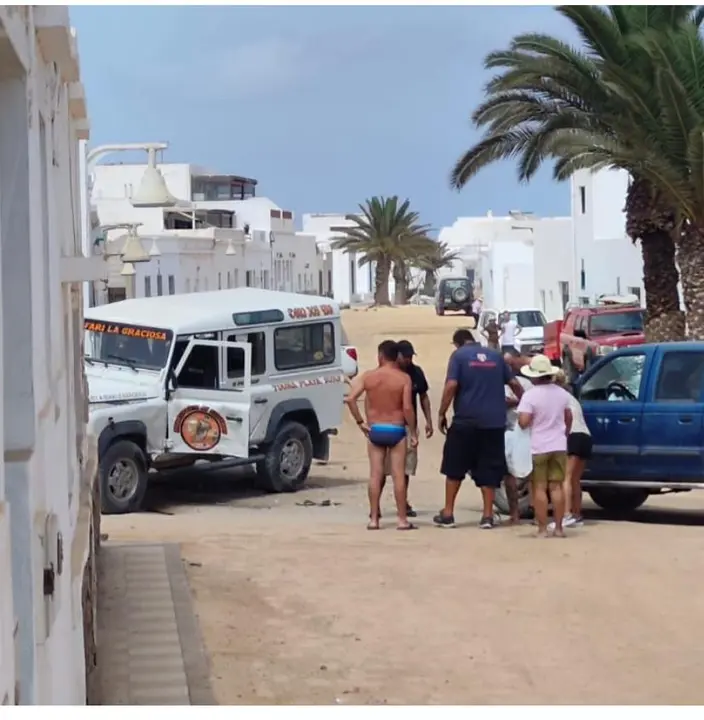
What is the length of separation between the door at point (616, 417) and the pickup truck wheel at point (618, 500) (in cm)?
101

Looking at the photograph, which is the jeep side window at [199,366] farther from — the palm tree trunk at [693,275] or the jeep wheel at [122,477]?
the palm tree trunk at [693,275]

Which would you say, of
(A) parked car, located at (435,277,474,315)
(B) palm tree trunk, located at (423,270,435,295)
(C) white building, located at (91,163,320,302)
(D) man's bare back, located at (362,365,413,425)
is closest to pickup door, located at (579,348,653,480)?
(D) man's bare back, located at (362,365,413,425)

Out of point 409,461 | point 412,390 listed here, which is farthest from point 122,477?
point 412,390

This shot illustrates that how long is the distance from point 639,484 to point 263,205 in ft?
196

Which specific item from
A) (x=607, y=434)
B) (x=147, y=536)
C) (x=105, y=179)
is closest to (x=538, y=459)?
(x=607, y=434)

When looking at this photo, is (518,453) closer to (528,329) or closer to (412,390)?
(412,390)

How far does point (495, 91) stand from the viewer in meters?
23.4

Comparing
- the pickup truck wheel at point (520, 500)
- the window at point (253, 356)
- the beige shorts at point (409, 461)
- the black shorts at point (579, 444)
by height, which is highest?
the window at point (253, 356)

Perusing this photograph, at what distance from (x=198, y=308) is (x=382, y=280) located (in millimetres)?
61041

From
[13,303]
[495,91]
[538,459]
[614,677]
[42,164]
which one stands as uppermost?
[495,91]

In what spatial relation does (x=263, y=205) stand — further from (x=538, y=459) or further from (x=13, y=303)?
(x=13, y=303)

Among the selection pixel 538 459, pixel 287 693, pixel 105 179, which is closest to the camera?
pixel 287 693

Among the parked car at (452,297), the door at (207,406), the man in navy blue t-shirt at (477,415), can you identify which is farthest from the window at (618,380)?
the parked car at (452,297)

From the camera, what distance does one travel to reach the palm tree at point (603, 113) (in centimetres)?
2152
